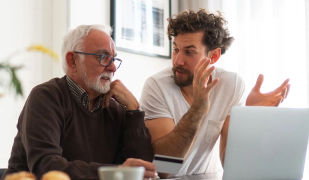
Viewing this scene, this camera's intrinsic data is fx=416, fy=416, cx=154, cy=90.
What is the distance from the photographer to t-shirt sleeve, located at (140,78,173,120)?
2.09m

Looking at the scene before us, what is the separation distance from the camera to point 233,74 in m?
2.32

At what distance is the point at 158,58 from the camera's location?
368cm

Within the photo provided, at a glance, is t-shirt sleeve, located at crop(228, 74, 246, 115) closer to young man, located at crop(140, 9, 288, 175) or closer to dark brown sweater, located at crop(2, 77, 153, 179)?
young man, located at crop(140, 9, 288, 175)

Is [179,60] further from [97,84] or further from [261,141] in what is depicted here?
[261,141]

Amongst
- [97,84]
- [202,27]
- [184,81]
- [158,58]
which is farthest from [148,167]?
[158,58]

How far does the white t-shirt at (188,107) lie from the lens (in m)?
2.11

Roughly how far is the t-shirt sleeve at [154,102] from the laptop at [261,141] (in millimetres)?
765

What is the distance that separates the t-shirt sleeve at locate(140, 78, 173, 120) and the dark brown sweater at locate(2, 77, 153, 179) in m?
0.23

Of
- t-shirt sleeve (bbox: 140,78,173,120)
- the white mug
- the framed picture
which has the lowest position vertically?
the white mug

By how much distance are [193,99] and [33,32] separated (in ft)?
4.47

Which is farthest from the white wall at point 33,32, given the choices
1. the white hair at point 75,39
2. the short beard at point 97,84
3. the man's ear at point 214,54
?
the man's ear at point 214,54

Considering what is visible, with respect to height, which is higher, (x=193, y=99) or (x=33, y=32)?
(x=33, y=32)

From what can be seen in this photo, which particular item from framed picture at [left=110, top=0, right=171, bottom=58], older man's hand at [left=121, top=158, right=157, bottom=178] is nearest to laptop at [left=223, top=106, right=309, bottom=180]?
older man's hand at [left=121, top=158, right=157, bottom=178]

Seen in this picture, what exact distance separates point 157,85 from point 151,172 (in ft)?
3.55
